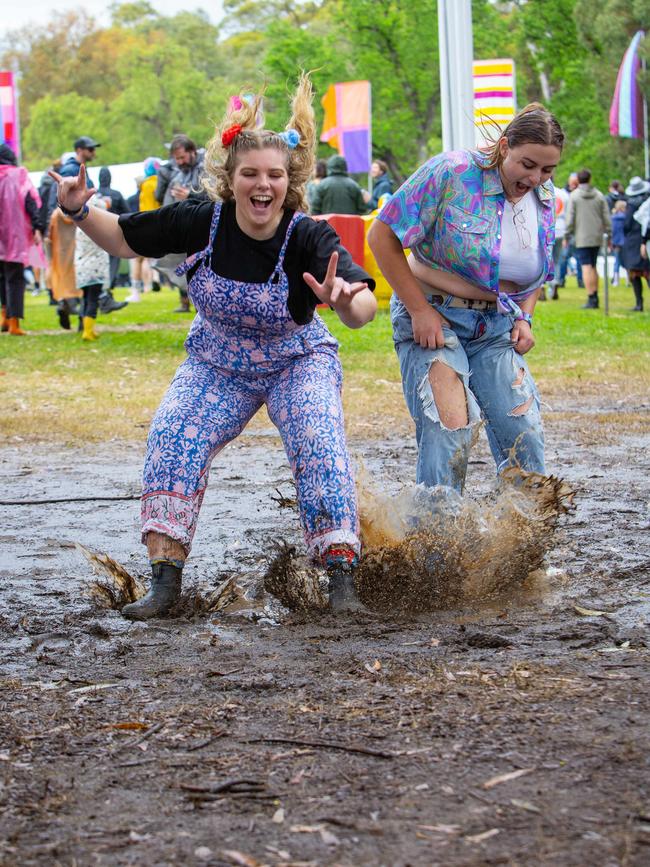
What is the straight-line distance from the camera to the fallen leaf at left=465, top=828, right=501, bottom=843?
263 cm

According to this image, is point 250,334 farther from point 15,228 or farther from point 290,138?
point 15,228

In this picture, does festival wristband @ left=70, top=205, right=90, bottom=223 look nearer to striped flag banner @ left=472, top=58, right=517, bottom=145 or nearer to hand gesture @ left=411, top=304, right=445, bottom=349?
hand gesture @ left=411, top=304, right=445, bottom=349

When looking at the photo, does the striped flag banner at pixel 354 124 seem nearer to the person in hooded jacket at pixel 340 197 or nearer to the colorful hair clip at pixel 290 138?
the person in hooded jacket at pixel 340 197

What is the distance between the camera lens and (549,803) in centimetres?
279

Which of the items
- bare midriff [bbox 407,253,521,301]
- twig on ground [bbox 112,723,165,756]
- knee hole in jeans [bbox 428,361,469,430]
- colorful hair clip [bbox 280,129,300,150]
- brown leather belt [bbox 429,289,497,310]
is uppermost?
colorful hair clip [bbox 280,129,300,150]

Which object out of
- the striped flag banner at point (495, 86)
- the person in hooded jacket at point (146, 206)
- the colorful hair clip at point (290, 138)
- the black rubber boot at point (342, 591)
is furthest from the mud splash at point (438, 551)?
the striped flag banner at point (495, 86)

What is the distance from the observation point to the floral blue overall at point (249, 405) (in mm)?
4633

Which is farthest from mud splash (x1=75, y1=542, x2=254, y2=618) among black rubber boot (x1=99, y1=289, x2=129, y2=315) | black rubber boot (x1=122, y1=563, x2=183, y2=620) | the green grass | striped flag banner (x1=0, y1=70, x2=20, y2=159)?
striped flag banner (x1=0, y1=70, x2=20, y2=159)

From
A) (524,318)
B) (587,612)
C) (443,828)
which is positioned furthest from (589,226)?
(443,828)

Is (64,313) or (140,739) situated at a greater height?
(64,313)

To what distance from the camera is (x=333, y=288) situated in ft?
14.4

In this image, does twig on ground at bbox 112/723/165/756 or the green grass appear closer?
twig on ground at bbox 112/723/165/756

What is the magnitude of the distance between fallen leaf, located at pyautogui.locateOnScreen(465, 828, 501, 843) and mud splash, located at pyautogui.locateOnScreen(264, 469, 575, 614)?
2056 millimetres

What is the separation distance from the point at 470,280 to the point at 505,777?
8.09ft
